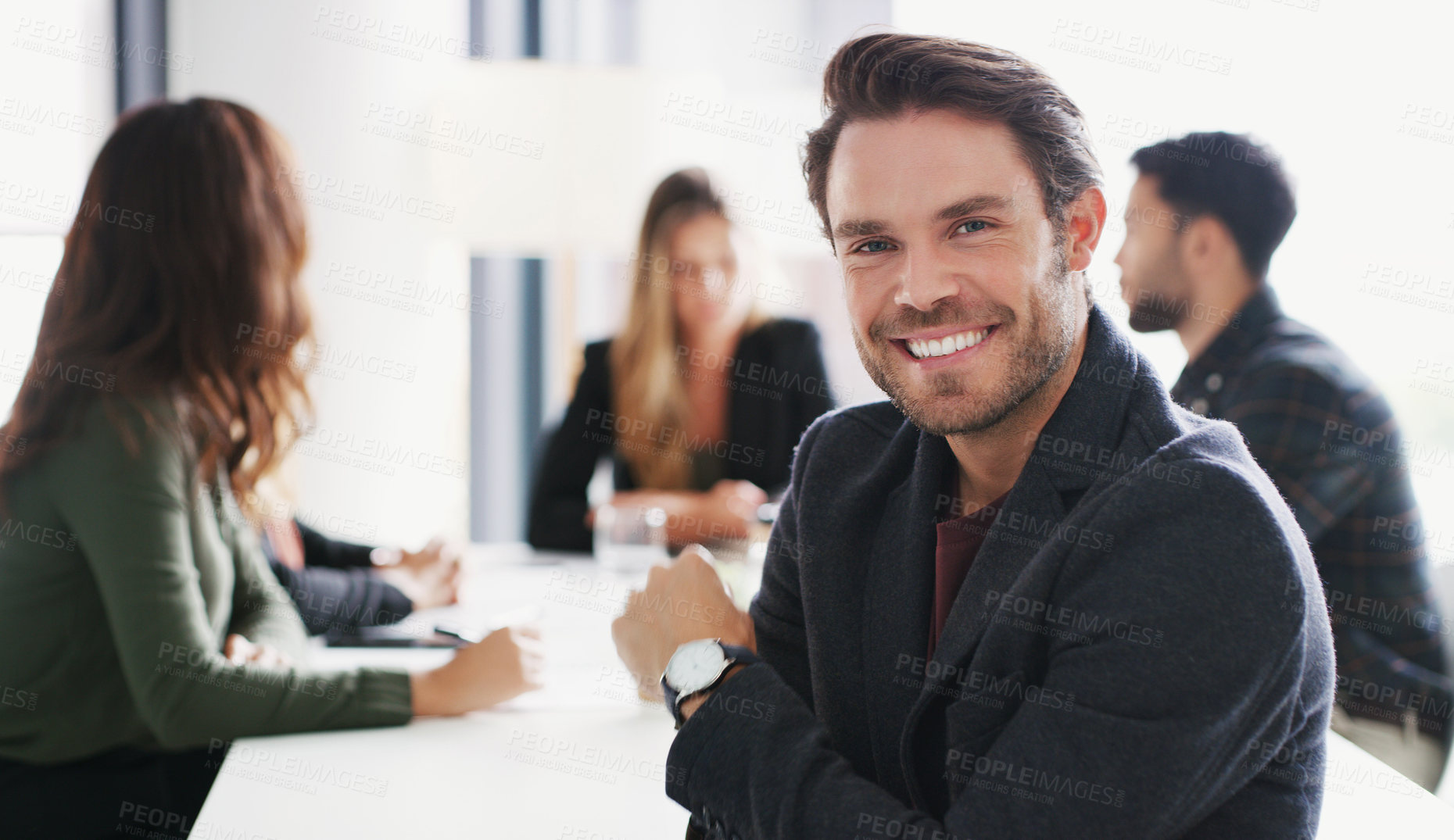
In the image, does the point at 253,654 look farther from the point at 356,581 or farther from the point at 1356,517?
the point at 1356,517

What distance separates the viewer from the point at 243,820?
41.8 inches

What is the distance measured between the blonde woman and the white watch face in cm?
165

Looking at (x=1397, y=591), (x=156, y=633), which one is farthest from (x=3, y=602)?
(x=1397, y=591)

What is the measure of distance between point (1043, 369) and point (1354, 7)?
1.90 metres

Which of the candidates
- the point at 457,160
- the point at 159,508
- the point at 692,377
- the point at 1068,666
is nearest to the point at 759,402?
the point at 692,377

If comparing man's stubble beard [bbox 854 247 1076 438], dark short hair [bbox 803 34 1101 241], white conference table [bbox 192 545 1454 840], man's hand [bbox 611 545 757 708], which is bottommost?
white conference table [bbox 192 545 1454 840]

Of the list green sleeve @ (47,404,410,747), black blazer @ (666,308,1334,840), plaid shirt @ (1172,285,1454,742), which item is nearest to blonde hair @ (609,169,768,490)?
plaid shirt @ (1172,285,1454,742)

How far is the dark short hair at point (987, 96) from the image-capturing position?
1.00 meters

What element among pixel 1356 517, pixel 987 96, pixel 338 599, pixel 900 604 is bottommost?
pixel 338 599

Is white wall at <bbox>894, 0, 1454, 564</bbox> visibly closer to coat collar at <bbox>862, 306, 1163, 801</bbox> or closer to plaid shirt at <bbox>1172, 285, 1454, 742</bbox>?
plaid shirt at <bbox>1172, 285, 1454, 742</bbox>

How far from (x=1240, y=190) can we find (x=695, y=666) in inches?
67.6

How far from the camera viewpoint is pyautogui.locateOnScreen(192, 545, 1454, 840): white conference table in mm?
1062

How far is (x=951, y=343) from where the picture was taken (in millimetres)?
1011

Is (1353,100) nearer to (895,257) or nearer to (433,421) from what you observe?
(895,257)
